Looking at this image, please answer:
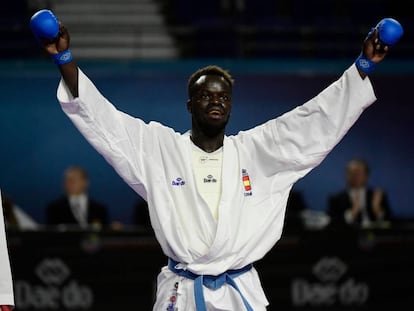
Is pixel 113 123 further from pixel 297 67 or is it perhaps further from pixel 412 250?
pixel 297 67

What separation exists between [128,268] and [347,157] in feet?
14.7

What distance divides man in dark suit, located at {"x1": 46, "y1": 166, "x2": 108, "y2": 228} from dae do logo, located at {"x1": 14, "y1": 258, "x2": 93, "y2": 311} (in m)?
1.30

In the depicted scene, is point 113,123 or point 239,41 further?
point 239,41

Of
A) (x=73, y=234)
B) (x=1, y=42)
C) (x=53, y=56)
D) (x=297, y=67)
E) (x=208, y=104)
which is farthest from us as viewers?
(x=1, y=42)

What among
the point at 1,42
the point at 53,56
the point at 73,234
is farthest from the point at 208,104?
the point at 1,42

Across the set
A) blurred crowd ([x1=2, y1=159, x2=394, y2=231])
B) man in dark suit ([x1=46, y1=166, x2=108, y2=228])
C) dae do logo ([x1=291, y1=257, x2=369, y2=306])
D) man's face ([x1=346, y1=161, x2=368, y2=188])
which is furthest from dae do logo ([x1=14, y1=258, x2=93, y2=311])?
man's face ([x1=346, y1=161, x2=368, y2=188])

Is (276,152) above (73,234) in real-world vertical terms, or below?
above

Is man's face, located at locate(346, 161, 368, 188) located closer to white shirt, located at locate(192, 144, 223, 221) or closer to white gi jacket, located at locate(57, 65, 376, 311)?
white gi jacket, located at locate(57, 65, 376, 311)

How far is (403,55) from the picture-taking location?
488 inches

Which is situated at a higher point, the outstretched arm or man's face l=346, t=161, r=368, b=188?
the outstretched arm

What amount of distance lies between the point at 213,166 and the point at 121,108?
21.0ft

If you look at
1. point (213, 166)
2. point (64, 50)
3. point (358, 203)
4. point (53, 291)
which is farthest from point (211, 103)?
point (358, 203)

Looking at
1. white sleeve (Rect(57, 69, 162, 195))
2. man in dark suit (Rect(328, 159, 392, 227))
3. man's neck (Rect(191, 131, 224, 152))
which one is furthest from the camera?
man in dark suit (Rect(328, 159, 392, 227))

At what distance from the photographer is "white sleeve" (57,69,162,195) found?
4809 mm
